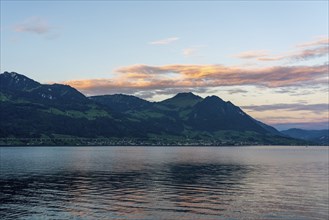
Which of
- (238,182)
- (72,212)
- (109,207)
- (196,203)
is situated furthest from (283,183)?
(72,212)

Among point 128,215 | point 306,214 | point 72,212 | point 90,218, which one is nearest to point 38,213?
point 72,212

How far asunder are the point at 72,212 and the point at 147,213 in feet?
47.8

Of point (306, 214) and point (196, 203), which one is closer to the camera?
point (306, 214)

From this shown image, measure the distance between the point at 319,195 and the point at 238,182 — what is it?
33.1 metres

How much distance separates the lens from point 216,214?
3007 inches

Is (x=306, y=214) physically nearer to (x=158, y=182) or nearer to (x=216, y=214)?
(x=216, y=214)

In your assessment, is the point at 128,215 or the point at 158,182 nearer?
the point at 128,215

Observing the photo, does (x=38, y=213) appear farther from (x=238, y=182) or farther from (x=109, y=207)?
(x=238, y=182)

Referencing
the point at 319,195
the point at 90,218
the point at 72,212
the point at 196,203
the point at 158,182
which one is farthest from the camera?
the point at 158,182

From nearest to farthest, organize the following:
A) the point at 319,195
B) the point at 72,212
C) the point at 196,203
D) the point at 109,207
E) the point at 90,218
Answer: the point at 90,218
the point at 72,212
the point at 109,207
the point at 196,203
the point at 319,195

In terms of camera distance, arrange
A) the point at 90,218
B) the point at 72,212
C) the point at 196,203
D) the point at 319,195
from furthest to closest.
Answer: the point at 319,195
the point at 196,203
the point at 72,212
the point at 90,218

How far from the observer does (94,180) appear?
134m

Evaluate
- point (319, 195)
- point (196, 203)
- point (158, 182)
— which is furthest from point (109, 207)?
point (319, 195)

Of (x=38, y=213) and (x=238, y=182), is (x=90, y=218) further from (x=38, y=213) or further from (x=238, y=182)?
(x=238, y=182)
